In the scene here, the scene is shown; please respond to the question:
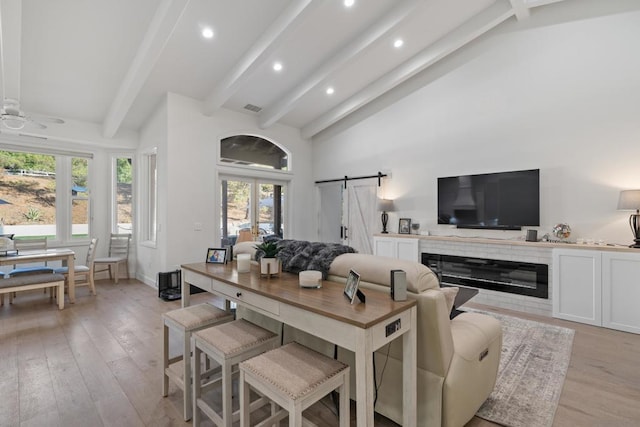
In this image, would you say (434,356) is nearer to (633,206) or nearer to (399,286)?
(399,286)

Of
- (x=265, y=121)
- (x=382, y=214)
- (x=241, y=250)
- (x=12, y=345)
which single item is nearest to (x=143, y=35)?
(x=265, y=121)

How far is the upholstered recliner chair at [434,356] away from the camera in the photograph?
1.60 m

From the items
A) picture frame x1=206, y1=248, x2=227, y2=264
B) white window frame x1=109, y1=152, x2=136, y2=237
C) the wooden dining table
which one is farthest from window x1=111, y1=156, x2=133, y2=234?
picture frame x1=206, y1=248, x2=227, y2=264

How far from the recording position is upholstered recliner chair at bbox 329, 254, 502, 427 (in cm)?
160

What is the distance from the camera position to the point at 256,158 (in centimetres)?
632

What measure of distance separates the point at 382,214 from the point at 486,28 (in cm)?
324

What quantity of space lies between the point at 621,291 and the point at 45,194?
8.69 metres

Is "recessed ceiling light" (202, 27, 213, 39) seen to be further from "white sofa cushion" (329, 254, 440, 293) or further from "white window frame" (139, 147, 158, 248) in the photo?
"white sofa cushion" (329, 254, 440, 293)

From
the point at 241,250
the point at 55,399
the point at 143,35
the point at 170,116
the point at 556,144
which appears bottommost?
the point at 55,399

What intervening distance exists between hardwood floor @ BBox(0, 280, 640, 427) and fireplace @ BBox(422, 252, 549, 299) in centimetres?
38

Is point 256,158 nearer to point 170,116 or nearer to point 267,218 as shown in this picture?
point 267,218

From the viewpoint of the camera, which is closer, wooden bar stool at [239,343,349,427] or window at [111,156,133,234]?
wooden bar stool at [239,343,349,427]

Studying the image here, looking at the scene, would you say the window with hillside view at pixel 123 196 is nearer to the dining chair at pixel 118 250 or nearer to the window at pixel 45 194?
the dining chair at pixel 118 250

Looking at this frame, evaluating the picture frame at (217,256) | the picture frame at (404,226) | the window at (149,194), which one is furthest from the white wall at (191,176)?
the picture frame at (404,226)
